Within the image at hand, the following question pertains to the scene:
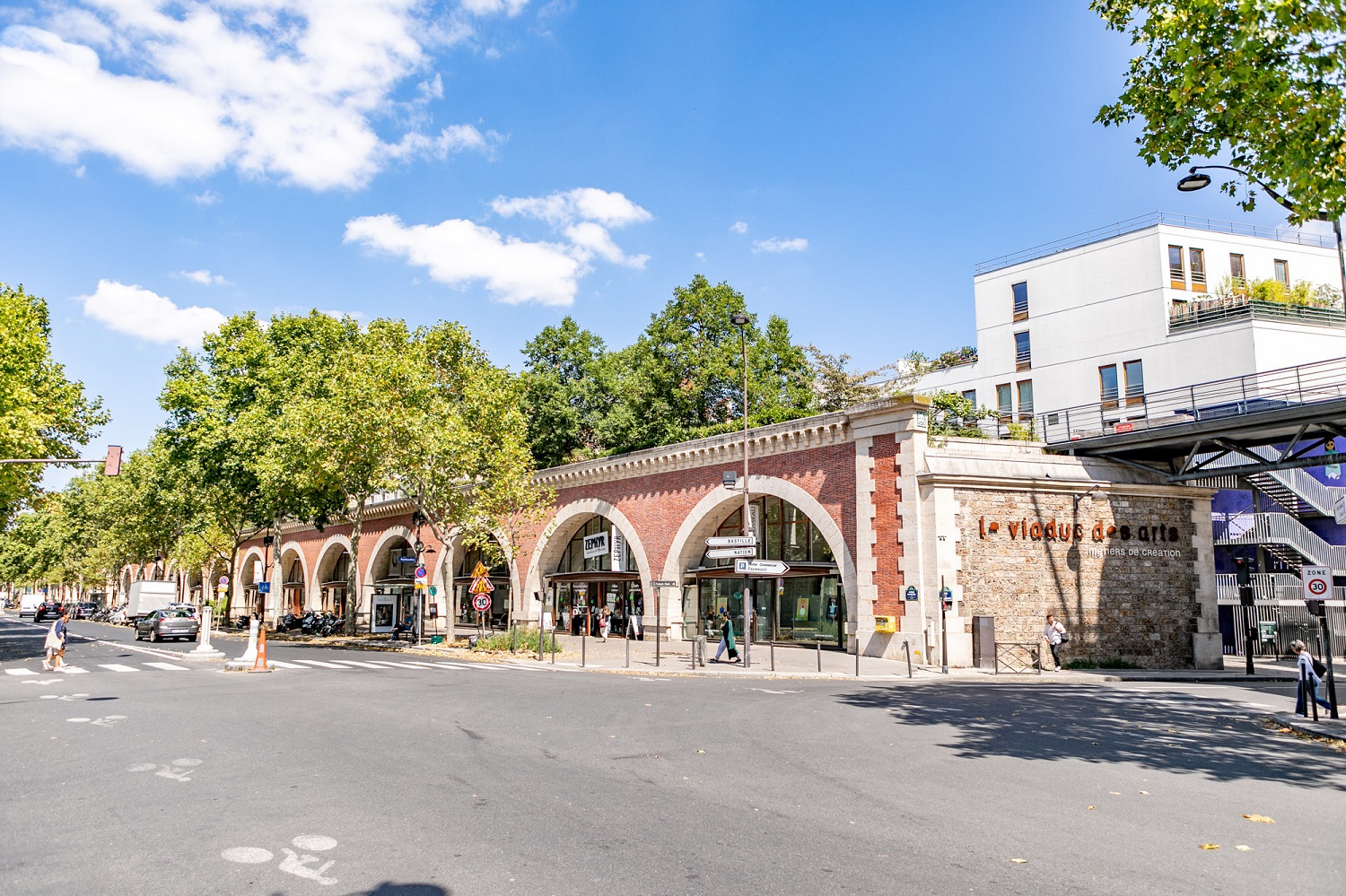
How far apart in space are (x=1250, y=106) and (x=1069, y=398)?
37.1 metres

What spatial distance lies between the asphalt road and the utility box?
27.3 ft

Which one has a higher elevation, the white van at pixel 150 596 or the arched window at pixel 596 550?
the arched window at pixel 596 550

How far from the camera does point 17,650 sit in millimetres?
31453

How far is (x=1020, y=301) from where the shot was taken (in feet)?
162

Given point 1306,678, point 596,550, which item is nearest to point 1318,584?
point 1306,678

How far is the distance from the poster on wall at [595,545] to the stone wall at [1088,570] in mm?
17113

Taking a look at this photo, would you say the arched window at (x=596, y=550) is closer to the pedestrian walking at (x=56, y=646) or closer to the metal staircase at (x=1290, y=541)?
the pedestrian walking at (x=56, y=646)

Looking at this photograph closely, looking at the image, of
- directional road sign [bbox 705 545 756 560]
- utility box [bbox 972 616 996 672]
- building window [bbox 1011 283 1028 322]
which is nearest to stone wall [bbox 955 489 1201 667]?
utility box [bbox 972 616 996 672]

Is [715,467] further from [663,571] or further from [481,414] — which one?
[481,414]

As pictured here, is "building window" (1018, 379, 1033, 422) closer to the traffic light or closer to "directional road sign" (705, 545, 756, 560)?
the traffic light

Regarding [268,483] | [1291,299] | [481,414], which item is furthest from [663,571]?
[1291,299]

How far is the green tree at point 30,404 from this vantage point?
27.8m

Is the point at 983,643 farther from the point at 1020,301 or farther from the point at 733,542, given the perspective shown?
the point at 1020,301

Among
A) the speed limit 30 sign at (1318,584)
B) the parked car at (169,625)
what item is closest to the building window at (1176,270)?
the speed limit 30 sign at (1318,584)
